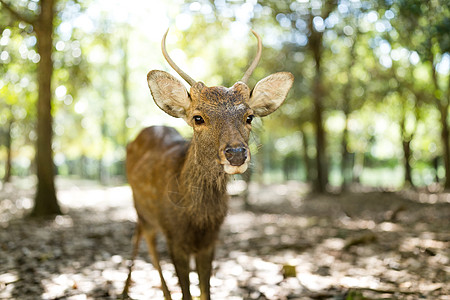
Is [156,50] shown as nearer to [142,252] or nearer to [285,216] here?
[285,216]

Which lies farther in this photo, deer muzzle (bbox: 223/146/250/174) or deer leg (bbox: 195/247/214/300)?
deer leg (bbox: 195/247/214/300)

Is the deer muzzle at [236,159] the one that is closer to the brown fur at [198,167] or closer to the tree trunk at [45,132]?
the brown fur at [198,167]

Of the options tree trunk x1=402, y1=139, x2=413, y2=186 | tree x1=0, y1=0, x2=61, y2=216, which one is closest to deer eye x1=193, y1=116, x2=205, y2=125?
tree x1=0, y1=0, x2=61, y2=216

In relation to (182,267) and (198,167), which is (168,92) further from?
(182,267)

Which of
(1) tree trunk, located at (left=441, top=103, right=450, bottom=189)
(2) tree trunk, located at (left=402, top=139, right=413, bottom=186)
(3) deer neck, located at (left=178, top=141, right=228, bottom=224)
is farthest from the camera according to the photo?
(2) tree trunk, located at (left=402, top=139, right=413, bottom=186)

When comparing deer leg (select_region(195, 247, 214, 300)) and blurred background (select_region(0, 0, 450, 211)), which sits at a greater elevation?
blurred background (select_region(0, 0, 450, 211))

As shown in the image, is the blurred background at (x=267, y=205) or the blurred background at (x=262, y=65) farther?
the blurred background at (x=262, y=65)

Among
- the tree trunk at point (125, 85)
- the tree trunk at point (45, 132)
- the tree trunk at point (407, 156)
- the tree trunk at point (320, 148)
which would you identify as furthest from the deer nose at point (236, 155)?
the tree trunk at point (125, 85)

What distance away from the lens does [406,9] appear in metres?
5.55

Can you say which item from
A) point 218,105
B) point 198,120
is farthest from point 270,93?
point 198,120

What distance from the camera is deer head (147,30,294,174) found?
3008 millimetres

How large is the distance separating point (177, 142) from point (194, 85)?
1140mm

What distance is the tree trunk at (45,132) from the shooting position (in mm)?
8633

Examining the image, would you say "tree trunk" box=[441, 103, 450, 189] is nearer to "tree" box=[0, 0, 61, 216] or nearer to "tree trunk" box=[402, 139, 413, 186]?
"tree trunk" box=[402, 139, 413, 186]
